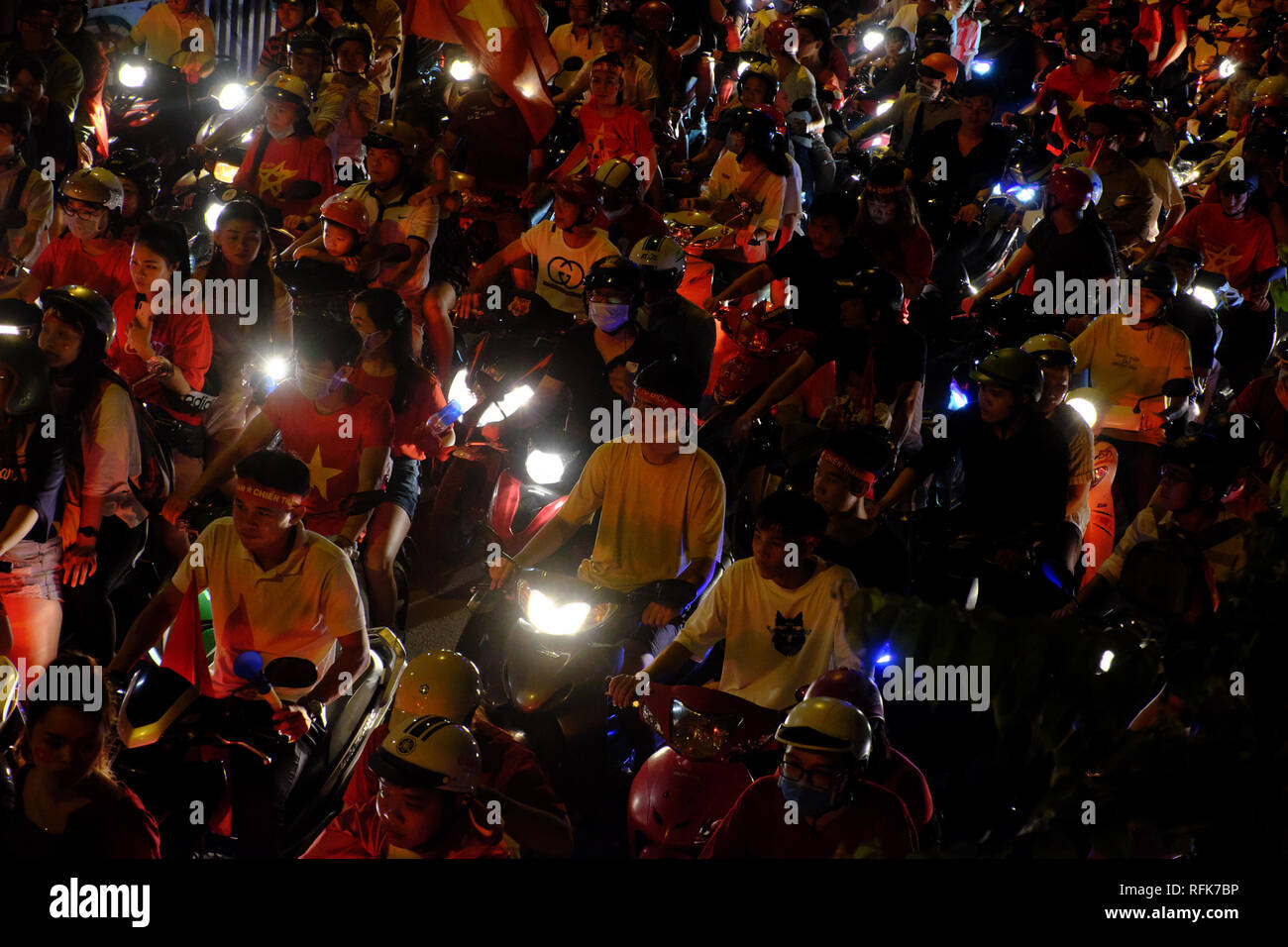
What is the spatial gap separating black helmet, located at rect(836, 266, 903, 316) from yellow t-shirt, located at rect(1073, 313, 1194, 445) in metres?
1.58

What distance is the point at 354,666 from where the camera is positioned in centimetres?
610

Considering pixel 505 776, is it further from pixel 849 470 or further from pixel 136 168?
pixel 136 168

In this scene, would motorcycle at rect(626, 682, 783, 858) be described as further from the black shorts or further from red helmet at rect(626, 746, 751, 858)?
the black shorts

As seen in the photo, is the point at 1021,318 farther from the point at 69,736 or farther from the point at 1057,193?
the point at 69,736

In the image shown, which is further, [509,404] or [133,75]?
[133,75]

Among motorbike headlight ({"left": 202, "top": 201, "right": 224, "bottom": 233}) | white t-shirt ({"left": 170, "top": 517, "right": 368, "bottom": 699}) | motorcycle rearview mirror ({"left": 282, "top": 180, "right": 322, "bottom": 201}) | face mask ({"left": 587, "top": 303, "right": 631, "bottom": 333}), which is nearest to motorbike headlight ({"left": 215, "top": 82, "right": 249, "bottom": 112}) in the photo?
motorbike headlight ({"left": 202, "top": 201, "right": 224, "bottom": 233})

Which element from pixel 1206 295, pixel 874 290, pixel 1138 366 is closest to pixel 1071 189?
pixel 1206 295

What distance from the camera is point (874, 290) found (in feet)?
27.7

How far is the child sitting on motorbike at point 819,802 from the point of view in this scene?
4.90m

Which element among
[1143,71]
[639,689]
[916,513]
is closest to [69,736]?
[639,689]

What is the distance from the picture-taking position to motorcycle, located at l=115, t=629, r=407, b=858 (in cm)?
525

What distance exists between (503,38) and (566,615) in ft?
25.1

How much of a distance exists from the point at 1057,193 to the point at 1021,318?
1.13m

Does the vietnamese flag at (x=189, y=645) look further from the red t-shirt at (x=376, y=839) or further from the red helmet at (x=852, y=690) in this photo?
the red helmet at (x=852, y=690)
